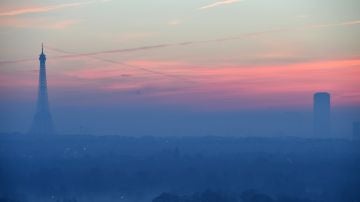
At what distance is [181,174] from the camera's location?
163ft

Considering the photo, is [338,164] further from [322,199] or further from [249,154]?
[322,199]

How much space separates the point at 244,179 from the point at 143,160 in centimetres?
1059

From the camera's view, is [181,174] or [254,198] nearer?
[254,198]

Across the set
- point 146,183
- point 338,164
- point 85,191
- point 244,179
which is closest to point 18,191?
point 85,191

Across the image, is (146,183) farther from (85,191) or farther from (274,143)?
(274,143)

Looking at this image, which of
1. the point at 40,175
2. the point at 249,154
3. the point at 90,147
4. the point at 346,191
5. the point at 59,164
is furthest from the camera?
the point at 90,147

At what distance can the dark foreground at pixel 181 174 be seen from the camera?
38.4 m

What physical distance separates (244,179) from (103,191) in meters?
6.07

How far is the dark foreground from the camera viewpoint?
3836cm

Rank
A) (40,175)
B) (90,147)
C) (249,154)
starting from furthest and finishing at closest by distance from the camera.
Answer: (90,147)
(249,154)
(40,175)

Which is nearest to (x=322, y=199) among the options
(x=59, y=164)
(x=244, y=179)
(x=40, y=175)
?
(x=244, y=179)

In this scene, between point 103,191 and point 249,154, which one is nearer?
point 103,191

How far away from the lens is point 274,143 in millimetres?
72500

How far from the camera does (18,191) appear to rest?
4181 centimetres
